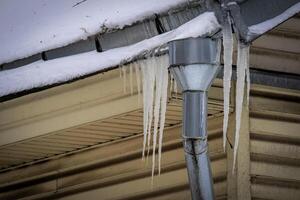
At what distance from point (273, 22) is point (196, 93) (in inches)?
26.7

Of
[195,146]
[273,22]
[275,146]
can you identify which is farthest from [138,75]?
[275,146]

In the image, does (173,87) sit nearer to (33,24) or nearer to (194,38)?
(194,38)

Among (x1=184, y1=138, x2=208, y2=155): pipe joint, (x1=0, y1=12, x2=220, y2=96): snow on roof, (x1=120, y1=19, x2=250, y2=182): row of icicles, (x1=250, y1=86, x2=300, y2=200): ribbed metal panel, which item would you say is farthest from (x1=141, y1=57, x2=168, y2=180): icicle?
(x1=250, y1=86, x2=300, y2=200): ribbed metal panel

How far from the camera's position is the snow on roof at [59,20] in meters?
4.79

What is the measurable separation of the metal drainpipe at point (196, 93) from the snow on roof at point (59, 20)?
328 mm

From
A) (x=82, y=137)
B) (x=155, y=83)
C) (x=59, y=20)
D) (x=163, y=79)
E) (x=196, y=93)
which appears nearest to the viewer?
(x=196, y=93)

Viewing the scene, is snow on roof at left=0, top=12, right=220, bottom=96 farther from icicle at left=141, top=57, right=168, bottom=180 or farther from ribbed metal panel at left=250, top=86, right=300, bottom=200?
ribbed metal panel at left=250, top=86, right=300, bottom=200

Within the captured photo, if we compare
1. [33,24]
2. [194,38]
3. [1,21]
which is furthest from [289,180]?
[1,21]

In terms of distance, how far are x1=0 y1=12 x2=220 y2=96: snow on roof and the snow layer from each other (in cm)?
26

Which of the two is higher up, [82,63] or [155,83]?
[82,63]

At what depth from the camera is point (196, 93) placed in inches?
177

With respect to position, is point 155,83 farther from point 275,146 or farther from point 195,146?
point 275,146

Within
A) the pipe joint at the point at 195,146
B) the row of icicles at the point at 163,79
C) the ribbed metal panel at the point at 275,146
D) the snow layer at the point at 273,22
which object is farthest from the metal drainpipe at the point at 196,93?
the ribbed metal panel at the point at 275,146

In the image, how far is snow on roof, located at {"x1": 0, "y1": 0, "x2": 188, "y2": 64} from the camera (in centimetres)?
479
